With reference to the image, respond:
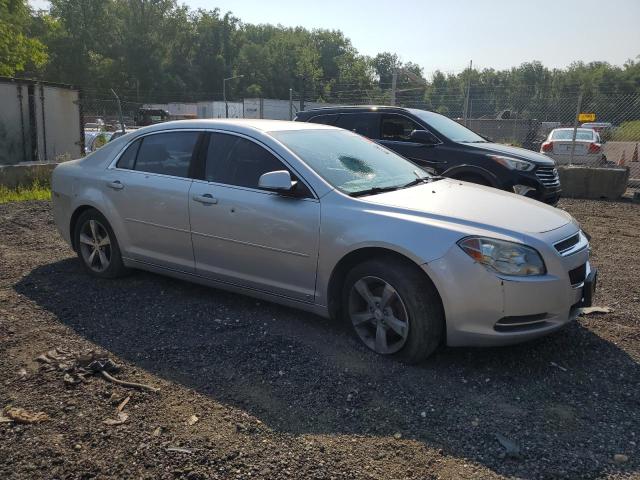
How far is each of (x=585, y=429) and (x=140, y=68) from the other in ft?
272

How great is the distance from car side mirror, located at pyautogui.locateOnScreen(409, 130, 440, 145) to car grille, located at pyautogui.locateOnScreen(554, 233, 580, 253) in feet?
14.8

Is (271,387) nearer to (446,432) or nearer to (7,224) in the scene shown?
(446,432)

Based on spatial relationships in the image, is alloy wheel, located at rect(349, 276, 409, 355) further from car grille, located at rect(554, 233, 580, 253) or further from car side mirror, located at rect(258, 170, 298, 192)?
car grille, located at rect(554, 233, 580, 253)

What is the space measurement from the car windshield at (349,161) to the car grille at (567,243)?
4.22 ft

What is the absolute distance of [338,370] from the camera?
3625 millimetres

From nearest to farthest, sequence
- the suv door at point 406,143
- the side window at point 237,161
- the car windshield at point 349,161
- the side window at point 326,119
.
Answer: the car windshield at point 349,161 < the side window at point 237,161 < the suv door at point 406,143 < the side window at point 326,119

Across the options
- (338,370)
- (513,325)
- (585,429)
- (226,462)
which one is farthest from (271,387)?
(585,429)

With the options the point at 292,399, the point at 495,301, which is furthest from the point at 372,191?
the point at 292,399

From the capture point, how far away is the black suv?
784 centimetres

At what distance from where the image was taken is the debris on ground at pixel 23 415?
302 cm

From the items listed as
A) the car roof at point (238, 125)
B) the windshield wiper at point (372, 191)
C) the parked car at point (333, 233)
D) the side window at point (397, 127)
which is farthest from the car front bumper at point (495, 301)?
the side window at point (397, 127)

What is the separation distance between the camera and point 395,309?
3711 millimetres

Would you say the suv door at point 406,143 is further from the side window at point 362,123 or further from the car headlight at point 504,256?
the car headlight at point 504,256

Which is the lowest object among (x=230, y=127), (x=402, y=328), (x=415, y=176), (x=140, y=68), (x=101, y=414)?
(x=101, y=414)
